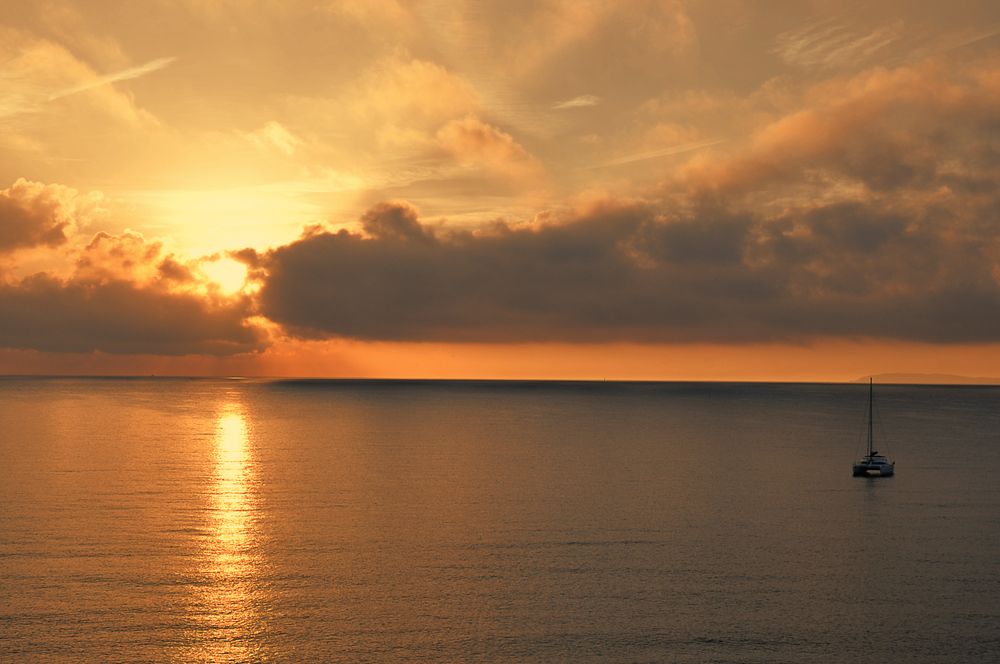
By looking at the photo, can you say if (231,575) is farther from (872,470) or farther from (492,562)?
(872,470)

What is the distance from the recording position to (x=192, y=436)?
162m

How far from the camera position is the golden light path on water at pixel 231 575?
43156 mm

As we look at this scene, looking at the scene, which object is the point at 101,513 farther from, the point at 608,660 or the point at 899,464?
the point at 899,464

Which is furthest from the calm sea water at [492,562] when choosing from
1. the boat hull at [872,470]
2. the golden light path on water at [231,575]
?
the boat hull at [872,470]

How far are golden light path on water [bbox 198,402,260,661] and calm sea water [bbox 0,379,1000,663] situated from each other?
0.72 feet

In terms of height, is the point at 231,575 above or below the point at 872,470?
below

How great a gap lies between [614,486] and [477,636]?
53.1 metres

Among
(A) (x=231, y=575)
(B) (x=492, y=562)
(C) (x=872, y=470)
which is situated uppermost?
(C) (x=872, y=470)

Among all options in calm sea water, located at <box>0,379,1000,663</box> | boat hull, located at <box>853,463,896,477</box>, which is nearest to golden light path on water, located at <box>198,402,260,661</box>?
calm sea water, located at <box>0,379,1000,663</box>

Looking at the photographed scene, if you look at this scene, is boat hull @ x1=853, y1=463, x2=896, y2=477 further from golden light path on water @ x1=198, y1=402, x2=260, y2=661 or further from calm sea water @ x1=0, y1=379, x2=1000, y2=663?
golden light path on water @ x1=198, y1=402, x2=260, y2=661

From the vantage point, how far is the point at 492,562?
2325 inches

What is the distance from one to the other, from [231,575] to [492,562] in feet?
56.0

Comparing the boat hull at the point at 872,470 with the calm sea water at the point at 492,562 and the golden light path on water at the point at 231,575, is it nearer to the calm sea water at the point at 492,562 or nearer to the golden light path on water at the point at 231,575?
the calm sea water at the point at 492,562

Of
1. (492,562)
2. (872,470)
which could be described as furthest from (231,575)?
(872,470)
